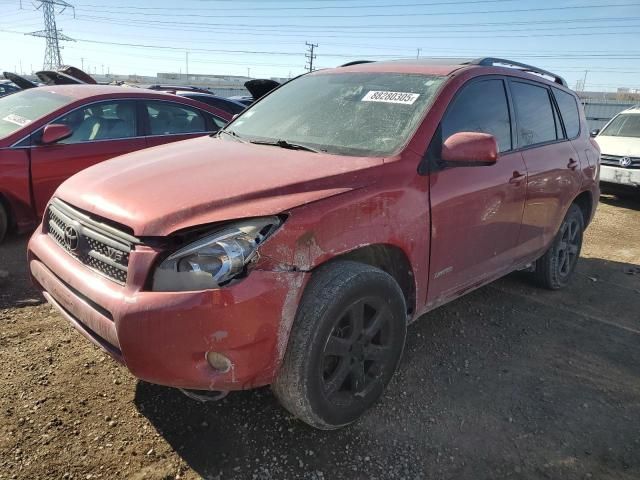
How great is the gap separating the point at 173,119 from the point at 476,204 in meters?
4.02

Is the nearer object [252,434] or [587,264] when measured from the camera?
[252,434]

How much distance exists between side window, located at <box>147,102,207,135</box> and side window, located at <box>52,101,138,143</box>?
0.22 meters

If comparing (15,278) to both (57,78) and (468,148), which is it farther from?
(57,78)

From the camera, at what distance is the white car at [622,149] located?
8.77 meters

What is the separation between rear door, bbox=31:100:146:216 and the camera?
480 centimetres

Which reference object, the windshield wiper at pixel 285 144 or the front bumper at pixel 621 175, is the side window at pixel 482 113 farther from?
the front bumper at pixel 621 175

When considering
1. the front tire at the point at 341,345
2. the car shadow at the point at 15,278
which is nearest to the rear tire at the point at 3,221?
the car shadow at the point at 15,278

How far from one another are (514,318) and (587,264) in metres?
2.23

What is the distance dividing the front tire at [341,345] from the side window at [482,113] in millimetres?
1073

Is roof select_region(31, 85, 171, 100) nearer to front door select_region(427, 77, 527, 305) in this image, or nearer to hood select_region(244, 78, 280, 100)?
hood select_region(244, 78, 280, 100)

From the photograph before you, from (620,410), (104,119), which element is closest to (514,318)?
(620,410)

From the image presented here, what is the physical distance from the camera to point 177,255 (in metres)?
2.03

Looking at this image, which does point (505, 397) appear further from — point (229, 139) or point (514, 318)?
point (229, 139)

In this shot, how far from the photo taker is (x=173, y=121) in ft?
19.3
